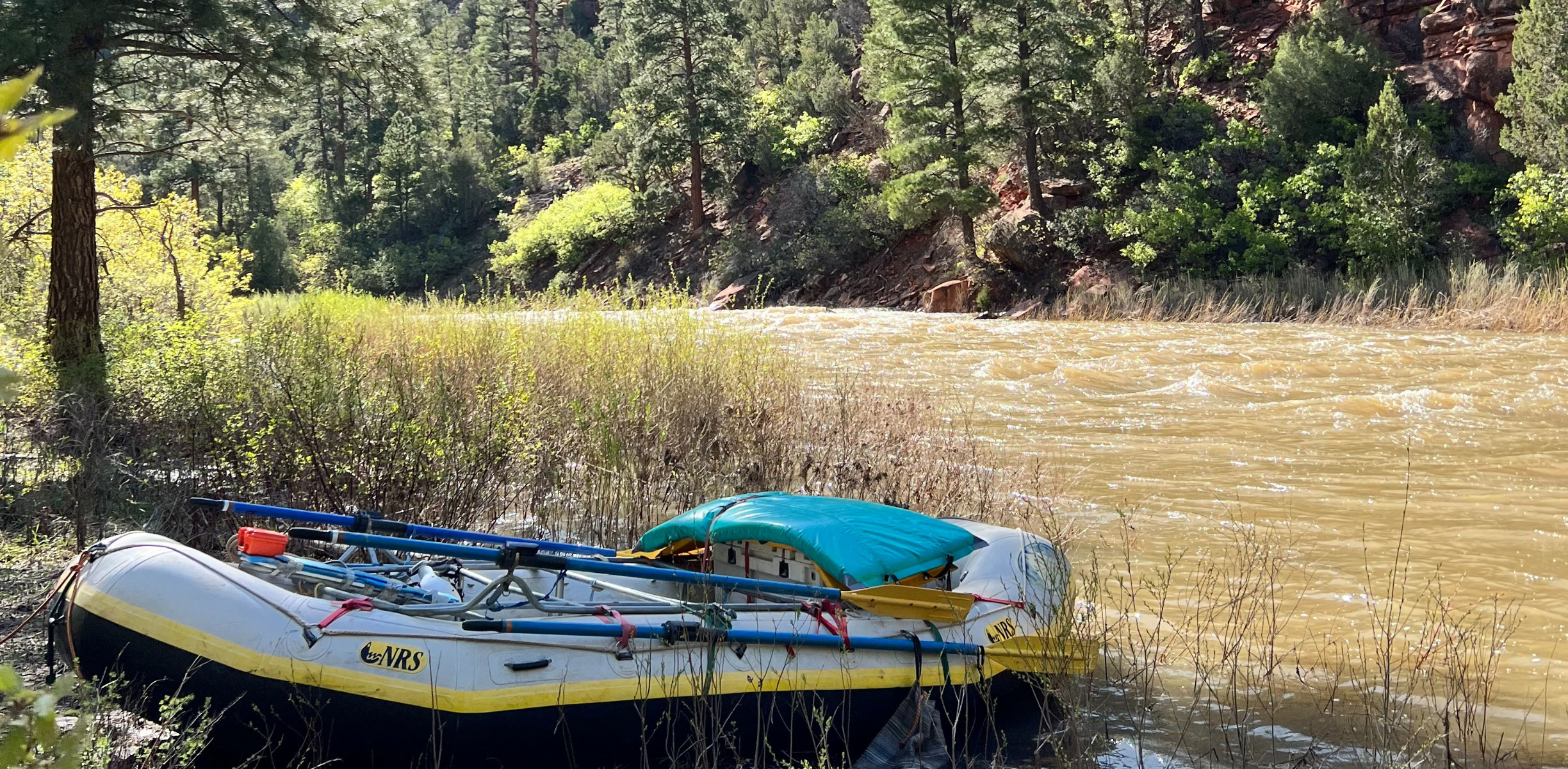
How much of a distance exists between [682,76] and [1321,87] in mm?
18889

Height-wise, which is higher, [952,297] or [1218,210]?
[1218,210]

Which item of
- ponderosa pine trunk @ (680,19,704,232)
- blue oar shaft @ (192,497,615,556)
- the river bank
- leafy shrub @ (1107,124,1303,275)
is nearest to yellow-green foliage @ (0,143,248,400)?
blue oar shaft @ (192,497,615,556)

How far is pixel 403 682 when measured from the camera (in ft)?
12.7

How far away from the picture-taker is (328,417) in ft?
20.7

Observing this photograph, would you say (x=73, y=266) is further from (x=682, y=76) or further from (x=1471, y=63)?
(x=682, y=76)

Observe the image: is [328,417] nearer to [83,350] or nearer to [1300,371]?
[83,350]

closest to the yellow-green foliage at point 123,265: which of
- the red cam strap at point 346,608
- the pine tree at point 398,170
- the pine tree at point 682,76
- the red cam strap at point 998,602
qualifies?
the red cam strap at point 346,608

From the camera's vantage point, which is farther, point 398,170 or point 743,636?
point 398,170

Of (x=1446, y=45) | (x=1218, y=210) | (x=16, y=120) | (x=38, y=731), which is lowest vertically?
(x=38, y=731)

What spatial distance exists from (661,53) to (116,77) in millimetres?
27780

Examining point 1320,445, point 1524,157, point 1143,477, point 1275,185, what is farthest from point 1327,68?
point 1143,477

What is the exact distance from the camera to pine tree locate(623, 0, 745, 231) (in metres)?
33.8

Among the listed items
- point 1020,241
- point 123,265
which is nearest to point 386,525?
point 123,265

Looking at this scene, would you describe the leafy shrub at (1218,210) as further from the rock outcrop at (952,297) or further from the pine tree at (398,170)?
the pine tree at (398,170)
